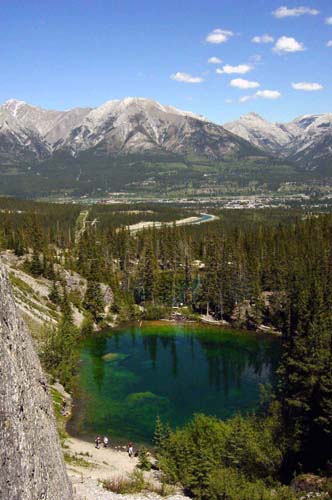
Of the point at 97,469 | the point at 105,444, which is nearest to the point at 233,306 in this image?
the point at 105,444

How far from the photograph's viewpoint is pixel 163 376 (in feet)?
246

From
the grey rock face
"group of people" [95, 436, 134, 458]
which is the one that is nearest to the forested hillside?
"group of people" [95, 436, 134, 458]

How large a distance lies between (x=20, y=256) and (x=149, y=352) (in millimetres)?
48000

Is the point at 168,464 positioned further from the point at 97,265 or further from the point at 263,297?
the point at 97,265

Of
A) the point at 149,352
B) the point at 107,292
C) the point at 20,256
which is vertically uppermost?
the point at 20,256

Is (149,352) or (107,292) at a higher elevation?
(107,292)

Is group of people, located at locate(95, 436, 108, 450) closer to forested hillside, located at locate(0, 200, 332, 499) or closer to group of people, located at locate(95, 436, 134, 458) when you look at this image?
group of people, located at locate(95, 436, 134, 458)

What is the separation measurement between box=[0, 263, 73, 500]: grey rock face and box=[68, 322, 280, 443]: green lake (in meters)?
38.1

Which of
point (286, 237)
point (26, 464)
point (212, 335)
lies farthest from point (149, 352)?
point (26, 464)

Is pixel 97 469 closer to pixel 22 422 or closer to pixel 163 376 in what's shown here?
pixel 22 422

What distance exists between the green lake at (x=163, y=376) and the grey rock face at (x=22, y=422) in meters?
38.1

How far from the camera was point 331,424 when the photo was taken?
3941 cm

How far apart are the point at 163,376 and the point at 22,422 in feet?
200

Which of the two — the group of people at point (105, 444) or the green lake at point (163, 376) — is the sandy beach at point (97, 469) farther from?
the green lake at point (163, 376)
